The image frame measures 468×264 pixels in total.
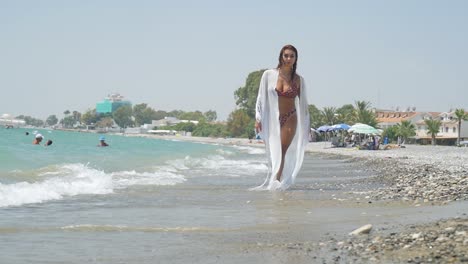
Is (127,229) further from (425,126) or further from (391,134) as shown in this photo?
(425,126)

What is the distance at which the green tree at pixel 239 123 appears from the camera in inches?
5369

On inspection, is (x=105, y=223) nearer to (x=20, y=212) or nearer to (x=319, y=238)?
(x=20, y=212)

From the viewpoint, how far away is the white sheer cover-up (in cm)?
1402

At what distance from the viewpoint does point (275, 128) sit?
47.0ft

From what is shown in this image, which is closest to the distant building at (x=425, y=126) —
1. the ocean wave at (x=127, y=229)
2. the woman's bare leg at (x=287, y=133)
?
the woman's bare leg at (x=287, y=133)

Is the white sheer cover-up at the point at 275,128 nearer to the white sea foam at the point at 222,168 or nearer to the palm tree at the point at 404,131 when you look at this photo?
the white sea foam at the point at 222,168

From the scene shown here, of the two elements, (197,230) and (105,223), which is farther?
(105,223)

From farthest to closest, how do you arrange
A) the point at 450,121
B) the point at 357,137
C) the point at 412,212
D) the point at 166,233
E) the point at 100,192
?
the point at 450,121 → the point at 357,137 → the point at 100,192 → the point at 412,212 → the point at 166,233

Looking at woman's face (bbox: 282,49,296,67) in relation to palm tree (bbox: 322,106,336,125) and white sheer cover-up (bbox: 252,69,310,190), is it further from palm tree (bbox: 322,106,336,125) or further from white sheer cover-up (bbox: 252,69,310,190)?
palm tree (bbox: 322,106,336,125)

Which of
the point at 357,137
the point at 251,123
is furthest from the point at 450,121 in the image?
the point at 357,137

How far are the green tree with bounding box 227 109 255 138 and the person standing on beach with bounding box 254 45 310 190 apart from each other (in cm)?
11605

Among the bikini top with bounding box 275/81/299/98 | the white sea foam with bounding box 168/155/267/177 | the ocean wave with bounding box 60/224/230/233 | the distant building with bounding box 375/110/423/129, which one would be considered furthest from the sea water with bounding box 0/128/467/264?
the distant building with bounding box 375/110/423/129

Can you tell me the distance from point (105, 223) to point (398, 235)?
4.00 m

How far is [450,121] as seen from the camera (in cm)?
11212
